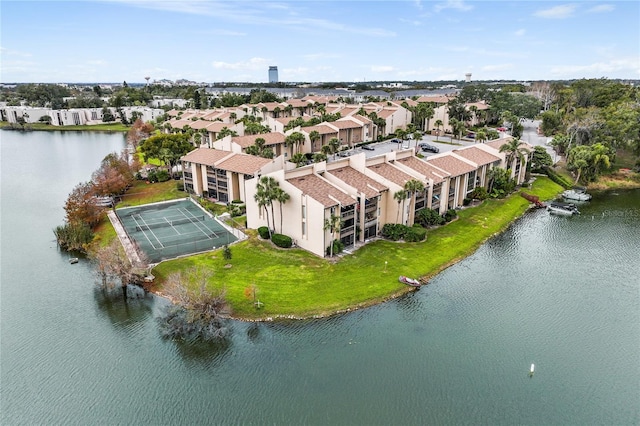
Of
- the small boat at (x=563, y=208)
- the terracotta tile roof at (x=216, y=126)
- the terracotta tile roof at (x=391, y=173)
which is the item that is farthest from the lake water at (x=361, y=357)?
the terracotta tile roof at (x=216, y=126)

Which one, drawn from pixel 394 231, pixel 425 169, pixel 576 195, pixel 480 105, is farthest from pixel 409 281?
pixel 480 105

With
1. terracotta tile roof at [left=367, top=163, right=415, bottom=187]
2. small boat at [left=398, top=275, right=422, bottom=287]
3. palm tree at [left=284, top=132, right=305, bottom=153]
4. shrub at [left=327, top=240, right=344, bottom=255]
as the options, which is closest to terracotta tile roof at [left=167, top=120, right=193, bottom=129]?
palm tree at [left=284, top=132, right=305, bottom=153]

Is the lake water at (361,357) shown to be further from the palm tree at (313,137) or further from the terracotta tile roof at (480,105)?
the terracotta tile roof at (480,105)

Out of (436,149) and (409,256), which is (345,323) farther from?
(436,149)

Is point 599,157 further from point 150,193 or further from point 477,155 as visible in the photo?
point 150,193

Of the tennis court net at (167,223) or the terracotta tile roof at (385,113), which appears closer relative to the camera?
the tennis court net at (167,223)

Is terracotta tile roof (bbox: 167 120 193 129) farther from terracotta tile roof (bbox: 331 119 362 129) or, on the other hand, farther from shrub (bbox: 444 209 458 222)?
shrub (bbox: 444 209 458 222)

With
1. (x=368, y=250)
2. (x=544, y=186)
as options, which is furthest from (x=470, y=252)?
(x=544, y=186)
